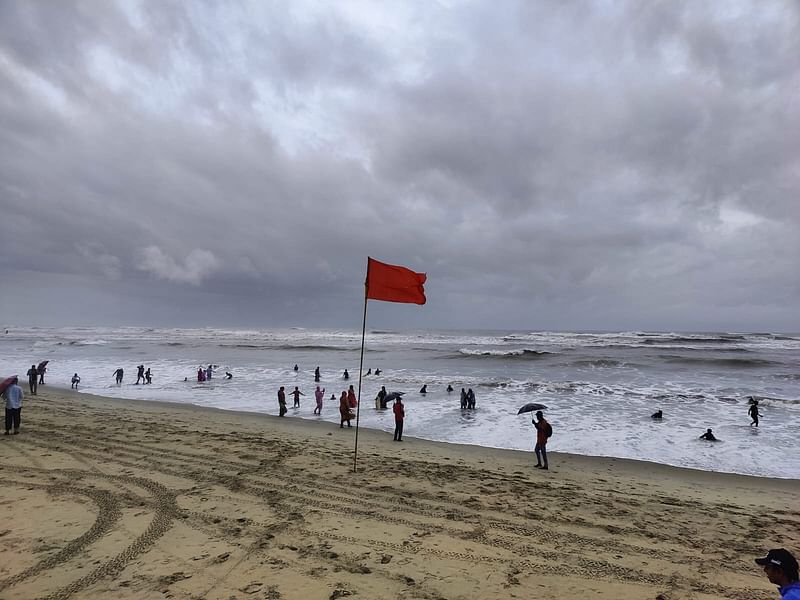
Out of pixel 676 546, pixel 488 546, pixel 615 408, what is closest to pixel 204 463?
pixel 488 546

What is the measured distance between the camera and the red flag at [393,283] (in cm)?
972

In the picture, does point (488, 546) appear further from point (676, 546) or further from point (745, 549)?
point (745, 549)

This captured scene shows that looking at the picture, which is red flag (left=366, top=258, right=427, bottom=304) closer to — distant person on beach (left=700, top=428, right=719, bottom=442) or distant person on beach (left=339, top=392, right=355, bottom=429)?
distant person on beach (left=339, top=392, right=355, bottom=429)

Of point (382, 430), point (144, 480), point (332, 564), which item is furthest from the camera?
point (382, 430)

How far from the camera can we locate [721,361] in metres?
46.5

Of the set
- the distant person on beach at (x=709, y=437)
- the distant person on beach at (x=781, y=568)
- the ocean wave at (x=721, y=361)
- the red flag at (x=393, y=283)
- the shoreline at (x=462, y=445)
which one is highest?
the red flag at (x=393, y=283)

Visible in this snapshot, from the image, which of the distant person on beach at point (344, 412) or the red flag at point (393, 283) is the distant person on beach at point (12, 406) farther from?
the red flag at point (393, 283)

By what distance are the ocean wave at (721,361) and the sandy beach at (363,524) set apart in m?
40.0

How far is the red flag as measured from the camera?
9.72 m

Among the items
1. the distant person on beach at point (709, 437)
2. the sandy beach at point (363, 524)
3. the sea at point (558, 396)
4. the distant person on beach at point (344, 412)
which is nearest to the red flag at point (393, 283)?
the sandy beach at point (363, 524)

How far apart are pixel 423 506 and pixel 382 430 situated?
903 cm

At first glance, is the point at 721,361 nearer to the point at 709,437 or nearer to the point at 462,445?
the point at 709,437

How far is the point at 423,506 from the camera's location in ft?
26.3

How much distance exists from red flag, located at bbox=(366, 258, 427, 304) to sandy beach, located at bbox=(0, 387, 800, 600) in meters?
4.10
